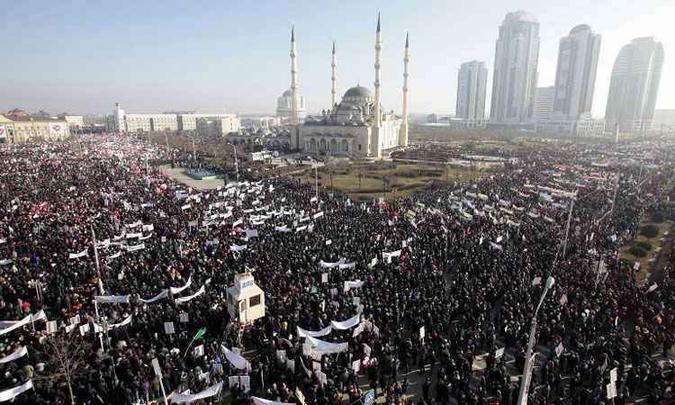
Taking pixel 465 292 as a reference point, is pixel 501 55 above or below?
above

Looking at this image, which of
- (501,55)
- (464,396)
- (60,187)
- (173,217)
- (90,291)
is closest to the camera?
(464,396)

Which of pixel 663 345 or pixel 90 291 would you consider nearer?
pixel 663 345

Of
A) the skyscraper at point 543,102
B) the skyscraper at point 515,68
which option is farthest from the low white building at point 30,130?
the skyscraper at point 515,68

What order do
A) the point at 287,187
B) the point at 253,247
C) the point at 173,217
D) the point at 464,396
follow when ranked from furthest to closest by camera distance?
the point at 287,187
the point at 173,217
the point at 253,247
the point at 464,396

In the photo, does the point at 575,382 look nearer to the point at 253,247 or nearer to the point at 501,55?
the point at 253,247

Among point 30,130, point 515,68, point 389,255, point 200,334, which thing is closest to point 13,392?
point 200,334

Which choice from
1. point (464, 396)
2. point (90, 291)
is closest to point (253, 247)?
point (90, 291)

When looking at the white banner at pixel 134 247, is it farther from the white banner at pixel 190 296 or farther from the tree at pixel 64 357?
the tree at pixel 64 357
